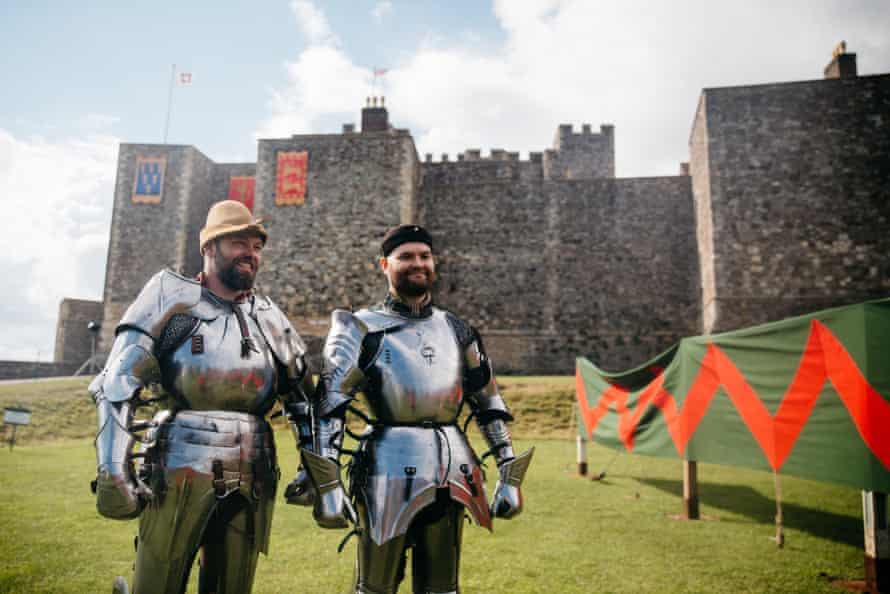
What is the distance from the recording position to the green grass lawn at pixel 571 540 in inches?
154

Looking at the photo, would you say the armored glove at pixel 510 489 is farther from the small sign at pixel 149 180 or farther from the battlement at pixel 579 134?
the battlement at pixel 579 134

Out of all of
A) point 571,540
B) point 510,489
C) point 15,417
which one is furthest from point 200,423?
point 15,417

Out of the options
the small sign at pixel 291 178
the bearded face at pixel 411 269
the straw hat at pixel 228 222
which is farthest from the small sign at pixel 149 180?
the bearded face at pixel 411 269

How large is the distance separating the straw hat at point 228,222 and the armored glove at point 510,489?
1629 mm

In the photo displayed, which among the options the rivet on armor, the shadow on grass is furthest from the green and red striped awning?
the rivet on armor

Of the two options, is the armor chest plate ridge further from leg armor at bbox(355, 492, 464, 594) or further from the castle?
the castle

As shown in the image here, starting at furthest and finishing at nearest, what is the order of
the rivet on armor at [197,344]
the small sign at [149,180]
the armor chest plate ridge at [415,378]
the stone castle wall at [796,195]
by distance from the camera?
the small sign at [149,180]
the stone castle wall at [796,195]
the armor chest plate ridge at [415,378]
the rivet on armor at [197,344]

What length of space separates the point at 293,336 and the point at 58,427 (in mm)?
11013

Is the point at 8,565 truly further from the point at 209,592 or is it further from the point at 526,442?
the point at 526,442

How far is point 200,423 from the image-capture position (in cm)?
237

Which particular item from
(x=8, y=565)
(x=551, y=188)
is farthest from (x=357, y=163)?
(x=8, y=565)

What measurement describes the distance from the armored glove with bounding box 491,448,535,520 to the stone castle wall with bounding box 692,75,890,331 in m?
16.4

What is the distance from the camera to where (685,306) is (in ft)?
65.3

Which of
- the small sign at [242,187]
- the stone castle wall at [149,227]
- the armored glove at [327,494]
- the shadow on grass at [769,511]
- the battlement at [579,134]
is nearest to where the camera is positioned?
the armored glove at [327,494]
